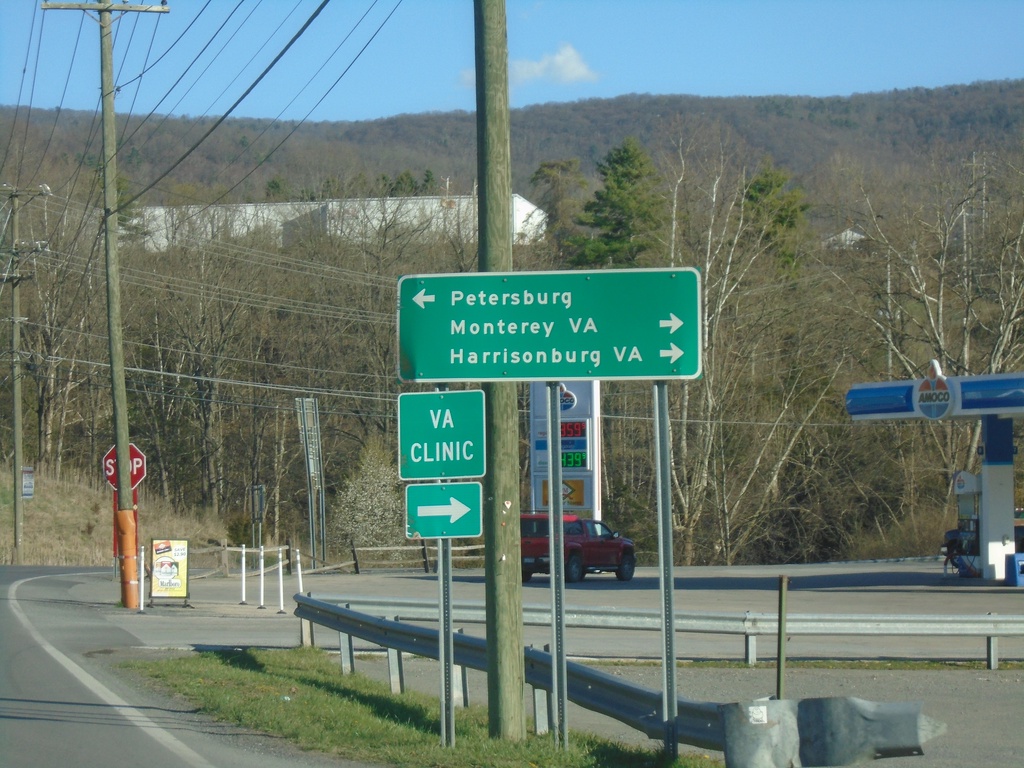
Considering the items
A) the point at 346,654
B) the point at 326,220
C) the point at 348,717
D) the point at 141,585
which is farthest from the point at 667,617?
the point at 326,220

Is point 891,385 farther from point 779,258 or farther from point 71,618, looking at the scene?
point 779,258

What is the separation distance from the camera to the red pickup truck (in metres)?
30.9

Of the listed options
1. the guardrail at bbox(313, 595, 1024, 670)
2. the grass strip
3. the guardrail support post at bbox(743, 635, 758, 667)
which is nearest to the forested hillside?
the guardrail at bbox(313, 595, 1024, 670)

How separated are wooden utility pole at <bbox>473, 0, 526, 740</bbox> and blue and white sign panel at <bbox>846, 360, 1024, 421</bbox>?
20.1 m

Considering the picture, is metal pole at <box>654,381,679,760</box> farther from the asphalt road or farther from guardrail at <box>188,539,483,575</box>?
guardrail at <box>188,539,483,575</box>

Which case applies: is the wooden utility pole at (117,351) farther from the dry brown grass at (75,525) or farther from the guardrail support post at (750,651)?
the dry brown grass at (75,525)

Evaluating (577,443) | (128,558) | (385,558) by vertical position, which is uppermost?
(577,443)

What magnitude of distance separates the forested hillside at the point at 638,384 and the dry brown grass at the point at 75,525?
9.31 ft

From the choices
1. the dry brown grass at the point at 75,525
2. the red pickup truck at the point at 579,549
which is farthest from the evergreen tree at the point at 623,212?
the red pickup truck at the point at 579,549

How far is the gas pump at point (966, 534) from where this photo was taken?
1109 inches

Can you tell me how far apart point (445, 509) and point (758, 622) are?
21.6ft

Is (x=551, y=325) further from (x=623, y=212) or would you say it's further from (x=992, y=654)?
(x=623, y=212)

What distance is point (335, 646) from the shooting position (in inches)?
625

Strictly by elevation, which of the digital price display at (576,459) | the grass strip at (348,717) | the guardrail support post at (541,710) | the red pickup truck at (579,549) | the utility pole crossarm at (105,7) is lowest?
the red pickup truck at (579,549)
